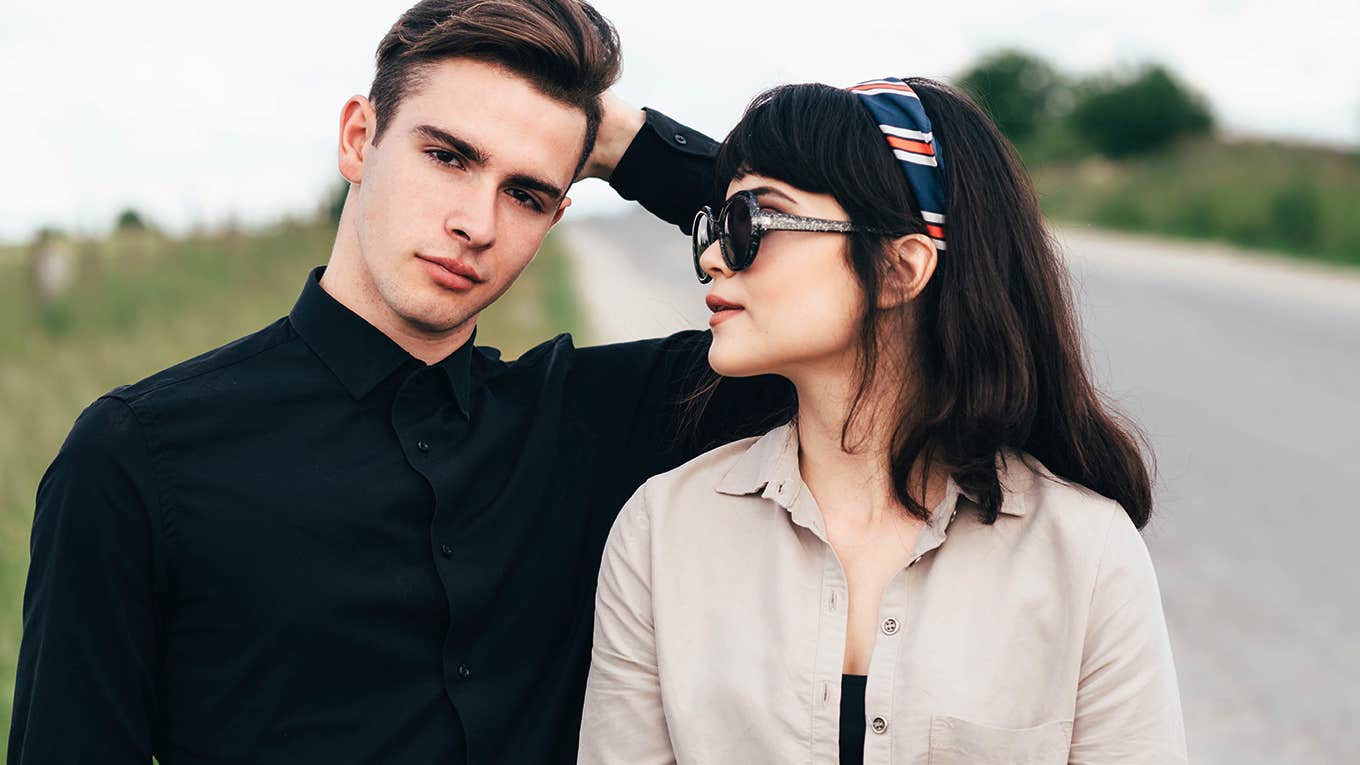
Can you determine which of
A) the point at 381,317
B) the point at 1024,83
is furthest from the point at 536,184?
the point at 1024,83

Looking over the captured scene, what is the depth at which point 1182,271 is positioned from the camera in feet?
57.1

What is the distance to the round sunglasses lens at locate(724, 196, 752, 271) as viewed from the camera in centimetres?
248

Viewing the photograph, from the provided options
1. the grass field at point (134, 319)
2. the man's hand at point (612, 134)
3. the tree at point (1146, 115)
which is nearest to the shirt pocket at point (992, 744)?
the man's hand at point (612, 134)

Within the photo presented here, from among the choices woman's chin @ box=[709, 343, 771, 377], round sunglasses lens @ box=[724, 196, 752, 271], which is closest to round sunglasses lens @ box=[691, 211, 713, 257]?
round sunglasses lens @ box=[724, 196, 752, 271]

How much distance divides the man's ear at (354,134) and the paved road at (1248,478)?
32.2 inches

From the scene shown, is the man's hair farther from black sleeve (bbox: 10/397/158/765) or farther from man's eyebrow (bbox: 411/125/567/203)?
black sleeve (bbox: 10/397/158/765)

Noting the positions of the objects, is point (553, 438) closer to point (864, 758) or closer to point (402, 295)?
point (402, 295)

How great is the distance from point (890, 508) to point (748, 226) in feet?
1.93

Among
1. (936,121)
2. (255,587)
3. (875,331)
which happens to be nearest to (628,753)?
(255,587)

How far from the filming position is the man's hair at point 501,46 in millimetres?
2682

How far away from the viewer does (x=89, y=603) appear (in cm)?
225

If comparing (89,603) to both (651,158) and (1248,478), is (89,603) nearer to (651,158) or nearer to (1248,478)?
(651,158)

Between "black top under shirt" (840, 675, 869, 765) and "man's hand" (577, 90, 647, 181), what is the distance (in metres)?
1.44

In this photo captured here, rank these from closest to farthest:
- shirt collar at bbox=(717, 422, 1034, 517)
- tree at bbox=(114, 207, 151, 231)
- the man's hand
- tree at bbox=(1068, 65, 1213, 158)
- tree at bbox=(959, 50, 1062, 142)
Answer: shirt collar at bbox=(717, 422, 1034, 517), the man's hand, tree at bbox=(114, 207, 151, 231), tree at bbox=(1068, 65, 1213, 158), tree at bbox=(959, 50, 1062, 142)
